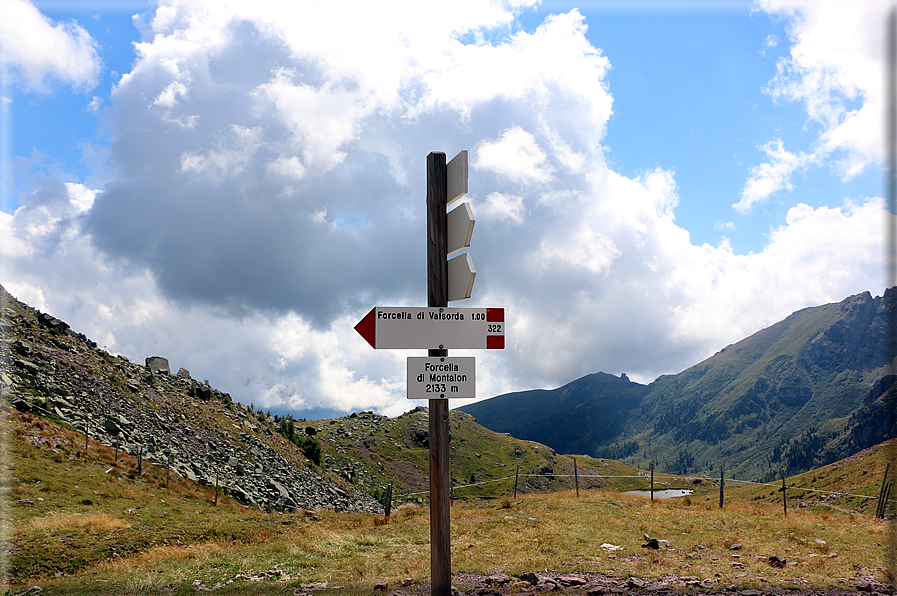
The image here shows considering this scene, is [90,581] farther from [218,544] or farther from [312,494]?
[312,494]

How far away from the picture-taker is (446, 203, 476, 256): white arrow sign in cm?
700

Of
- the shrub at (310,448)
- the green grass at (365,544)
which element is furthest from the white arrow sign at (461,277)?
the shrub at (310,448)

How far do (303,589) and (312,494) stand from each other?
120ft

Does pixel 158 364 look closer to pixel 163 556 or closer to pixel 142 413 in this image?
pixel 142 413

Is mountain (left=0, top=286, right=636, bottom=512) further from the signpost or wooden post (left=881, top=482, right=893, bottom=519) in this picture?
the signpost

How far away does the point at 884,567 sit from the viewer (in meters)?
12.1

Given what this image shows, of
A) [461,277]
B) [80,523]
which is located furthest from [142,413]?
[461,277]

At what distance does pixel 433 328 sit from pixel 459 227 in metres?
1.48

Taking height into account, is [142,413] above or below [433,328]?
below

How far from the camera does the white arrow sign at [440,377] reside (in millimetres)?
6945

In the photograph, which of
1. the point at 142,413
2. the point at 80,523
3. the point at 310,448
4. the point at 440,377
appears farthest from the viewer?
the point at 310,448

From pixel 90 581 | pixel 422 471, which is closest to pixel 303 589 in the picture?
pixel 90 581

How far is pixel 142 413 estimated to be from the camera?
4000cm

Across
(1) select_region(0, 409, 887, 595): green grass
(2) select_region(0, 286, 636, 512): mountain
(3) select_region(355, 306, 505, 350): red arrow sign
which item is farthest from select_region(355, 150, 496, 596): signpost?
(2) select_region(0, 286, 636, 512): mountain
